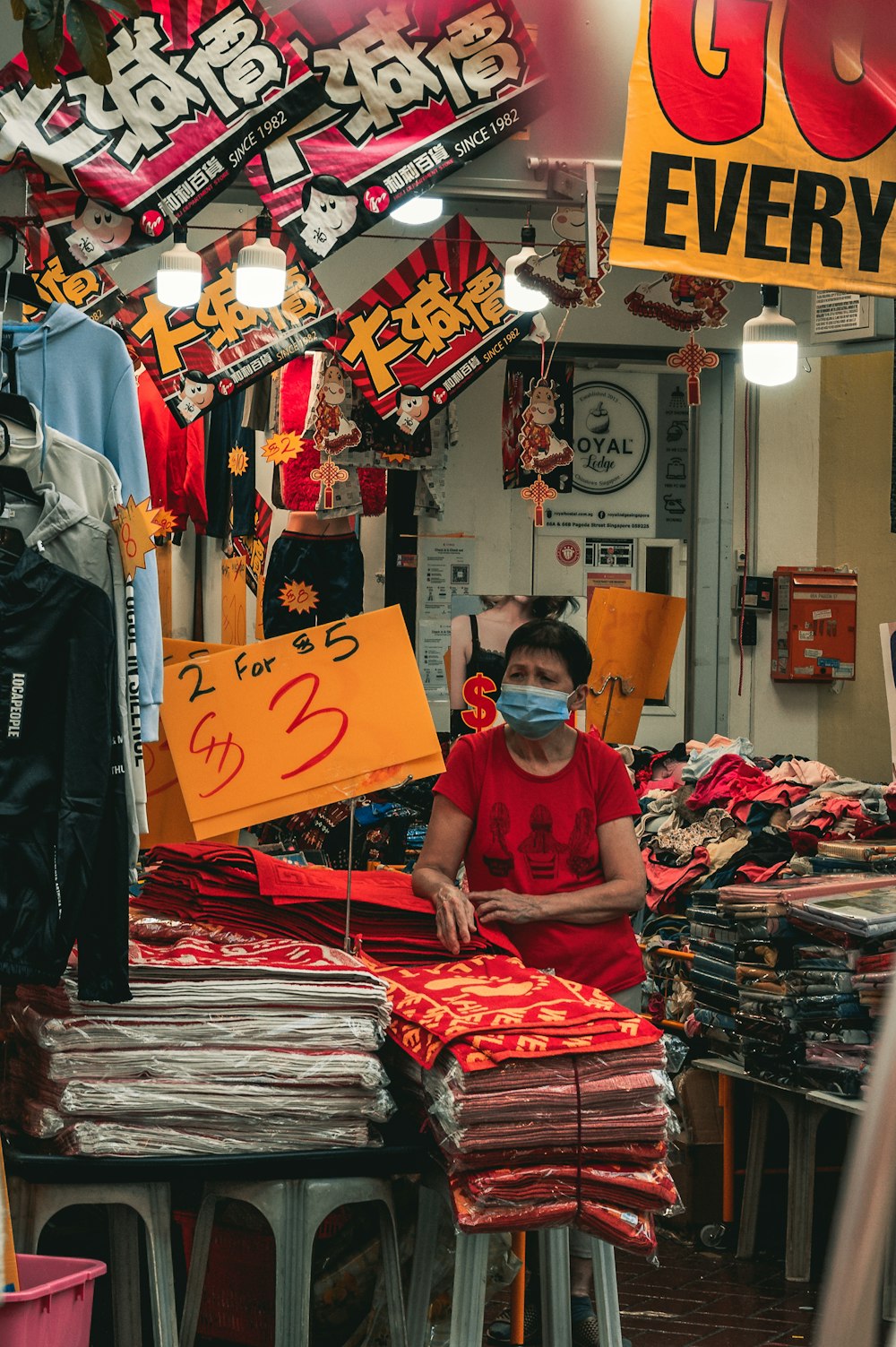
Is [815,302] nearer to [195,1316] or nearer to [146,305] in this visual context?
[146,305]

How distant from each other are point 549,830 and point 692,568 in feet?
20.9

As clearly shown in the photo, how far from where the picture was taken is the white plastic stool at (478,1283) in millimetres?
2764

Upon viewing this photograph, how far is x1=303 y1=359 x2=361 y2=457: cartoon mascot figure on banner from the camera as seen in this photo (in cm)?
838

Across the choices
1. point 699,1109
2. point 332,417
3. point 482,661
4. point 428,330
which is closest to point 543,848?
point 699,1109

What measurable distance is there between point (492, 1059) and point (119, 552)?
1228 mm

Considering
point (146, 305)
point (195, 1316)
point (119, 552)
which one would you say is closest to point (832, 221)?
point (119, 552)

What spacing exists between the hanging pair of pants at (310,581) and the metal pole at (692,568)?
2.23 metres

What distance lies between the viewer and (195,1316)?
3262 millimetres

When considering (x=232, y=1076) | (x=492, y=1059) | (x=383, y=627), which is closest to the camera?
(x=492, y=1059)

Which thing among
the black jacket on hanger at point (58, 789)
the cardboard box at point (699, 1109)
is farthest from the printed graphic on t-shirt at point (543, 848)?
the cardboard box at point (699, 1109)

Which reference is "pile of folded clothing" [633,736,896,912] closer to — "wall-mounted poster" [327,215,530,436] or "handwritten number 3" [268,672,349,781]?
"wall-mounted poster" [327,215,530,436]

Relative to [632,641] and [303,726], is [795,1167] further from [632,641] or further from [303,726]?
[632,641]

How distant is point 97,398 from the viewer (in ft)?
10.6

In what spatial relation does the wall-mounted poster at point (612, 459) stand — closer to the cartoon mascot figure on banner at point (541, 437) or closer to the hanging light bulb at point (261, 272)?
the cartoon mascot figure on banner at point (541, 437)
